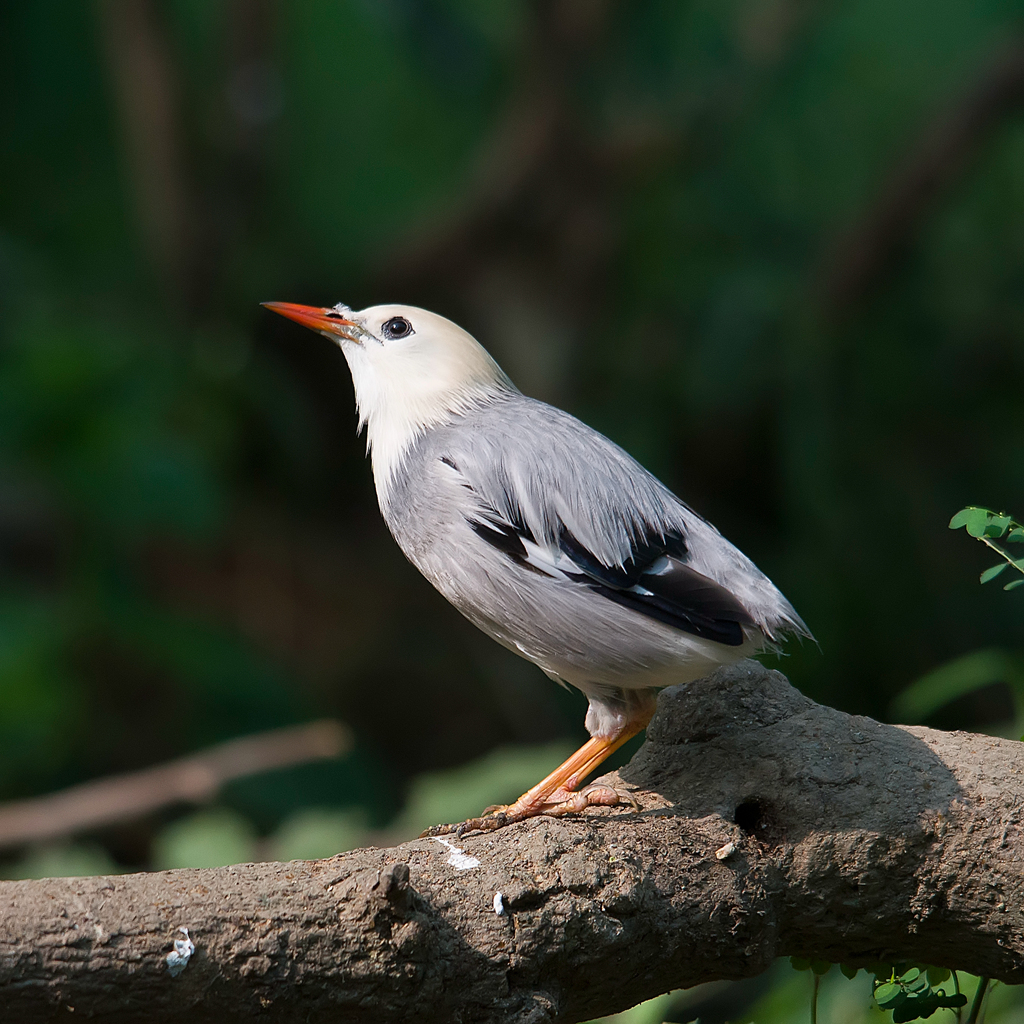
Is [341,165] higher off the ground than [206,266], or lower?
higher

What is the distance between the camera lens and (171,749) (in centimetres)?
792

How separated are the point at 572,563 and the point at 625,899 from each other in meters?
0.87

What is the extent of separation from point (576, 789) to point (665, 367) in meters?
6.01

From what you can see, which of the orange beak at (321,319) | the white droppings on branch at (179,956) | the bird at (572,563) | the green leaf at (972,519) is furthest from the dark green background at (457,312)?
the white droppings on branch at (179,956)

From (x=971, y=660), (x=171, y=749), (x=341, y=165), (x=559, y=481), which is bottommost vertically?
(x=171, y=749)

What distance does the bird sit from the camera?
2855 millimetres

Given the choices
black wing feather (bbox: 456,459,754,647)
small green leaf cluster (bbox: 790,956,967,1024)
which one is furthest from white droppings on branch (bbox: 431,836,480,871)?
small green leaf cluster (bbox: 790,956,967,1024)

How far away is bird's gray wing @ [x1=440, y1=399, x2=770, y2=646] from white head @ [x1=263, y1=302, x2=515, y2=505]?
0.74 feet

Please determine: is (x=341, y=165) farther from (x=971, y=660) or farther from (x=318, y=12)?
(x=971, y=660)

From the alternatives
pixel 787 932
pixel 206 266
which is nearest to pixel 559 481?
pixel 787 932

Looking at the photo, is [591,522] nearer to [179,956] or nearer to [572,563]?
[572,563]

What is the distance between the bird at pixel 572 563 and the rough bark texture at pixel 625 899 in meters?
0.23

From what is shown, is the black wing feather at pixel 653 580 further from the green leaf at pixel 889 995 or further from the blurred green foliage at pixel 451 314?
the blurred green foliage at pixel 451 314

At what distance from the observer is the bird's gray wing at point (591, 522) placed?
2.83m
